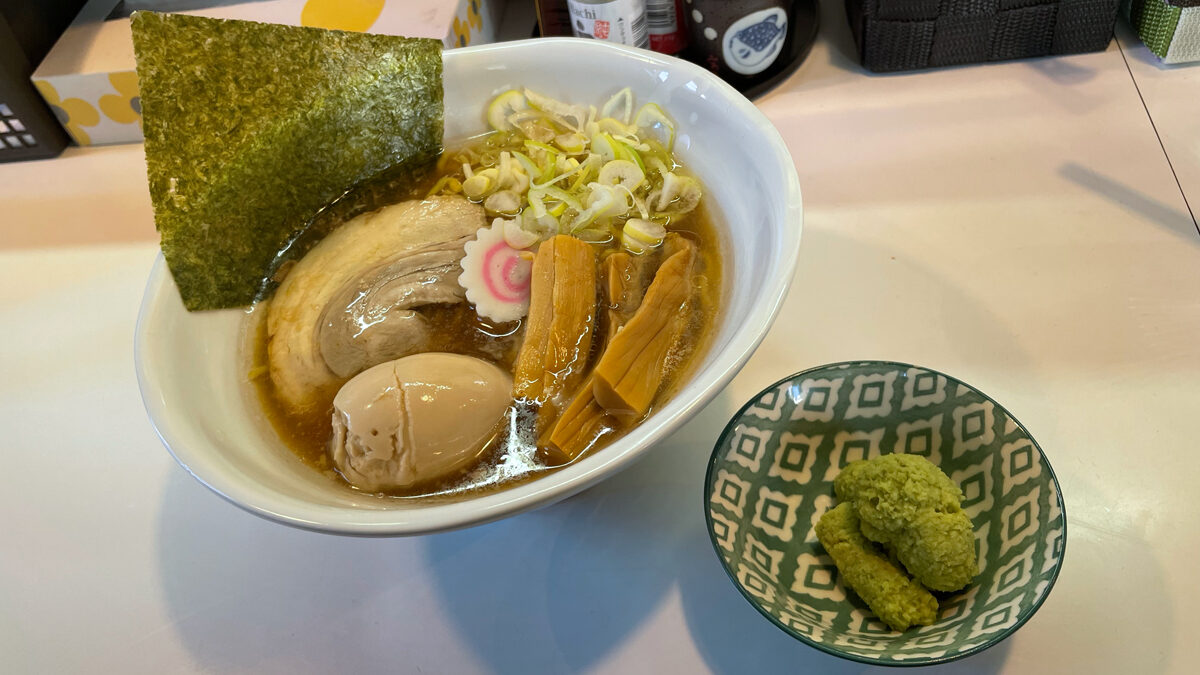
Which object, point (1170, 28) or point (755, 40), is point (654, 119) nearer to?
point (755, 40)

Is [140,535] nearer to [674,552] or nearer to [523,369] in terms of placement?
[523,369]

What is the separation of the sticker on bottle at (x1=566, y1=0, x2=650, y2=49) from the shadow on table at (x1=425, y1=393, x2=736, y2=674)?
69 centimetres

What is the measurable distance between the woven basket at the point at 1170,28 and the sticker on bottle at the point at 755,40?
2.00 feet

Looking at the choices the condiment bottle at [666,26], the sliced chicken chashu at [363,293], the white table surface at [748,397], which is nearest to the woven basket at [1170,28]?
the white table surface at [748,397]

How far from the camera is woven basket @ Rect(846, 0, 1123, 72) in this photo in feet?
4.34

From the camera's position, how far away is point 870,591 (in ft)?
2.54

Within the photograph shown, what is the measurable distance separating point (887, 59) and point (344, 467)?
3.86 ft

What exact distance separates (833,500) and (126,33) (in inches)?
57.8

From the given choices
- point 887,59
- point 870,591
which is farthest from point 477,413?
point 887,59

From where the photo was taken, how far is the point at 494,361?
3.13 ft

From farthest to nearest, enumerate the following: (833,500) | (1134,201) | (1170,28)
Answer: (1170,28) → (1134,201) → (833,500)

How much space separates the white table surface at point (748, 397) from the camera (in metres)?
0.85

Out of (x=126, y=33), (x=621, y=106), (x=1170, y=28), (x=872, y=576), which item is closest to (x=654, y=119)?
(x=621, y=106)

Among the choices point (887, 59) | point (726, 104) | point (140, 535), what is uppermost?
point (726, 104)
